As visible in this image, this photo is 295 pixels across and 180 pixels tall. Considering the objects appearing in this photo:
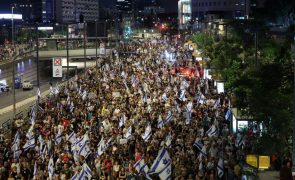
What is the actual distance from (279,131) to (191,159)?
3202 mm

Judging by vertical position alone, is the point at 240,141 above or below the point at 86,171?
above

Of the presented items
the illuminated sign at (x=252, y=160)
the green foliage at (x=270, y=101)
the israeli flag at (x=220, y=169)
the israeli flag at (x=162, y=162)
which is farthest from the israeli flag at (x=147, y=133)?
the illuminated sign at (x=252, y=160)

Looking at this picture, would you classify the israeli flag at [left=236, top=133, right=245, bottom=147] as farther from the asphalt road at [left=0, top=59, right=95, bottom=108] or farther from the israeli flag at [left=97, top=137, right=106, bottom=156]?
the asphalt road at [left=0, top=59, right=95, bottom=108]

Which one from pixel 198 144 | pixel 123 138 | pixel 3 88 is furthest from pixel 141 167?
pixel 3 88

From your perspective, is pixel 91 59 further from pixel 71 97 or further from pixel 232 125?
pixel 232 125

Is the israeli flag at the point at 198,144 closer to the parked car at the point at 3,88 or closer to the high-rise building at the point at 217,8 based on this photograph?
the parked car at the point at 3,88

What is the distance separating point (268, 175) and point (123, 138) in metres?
8.06

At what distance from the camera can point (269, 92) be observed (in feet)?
67.6

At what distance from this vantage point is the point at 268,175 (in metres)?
18.5

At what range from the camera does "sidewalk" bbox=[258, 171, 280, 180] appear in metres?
18.2

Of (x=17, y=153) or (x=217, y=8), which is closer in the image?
(x=17, y=153)

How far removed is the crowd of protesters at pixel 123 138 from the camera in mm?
19922

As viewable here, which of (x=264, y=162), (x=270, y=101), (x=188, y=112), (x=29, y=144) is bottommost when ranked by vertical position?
(x=29, y=144)

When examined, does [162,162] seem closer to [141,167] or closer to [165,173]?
[165,173]
